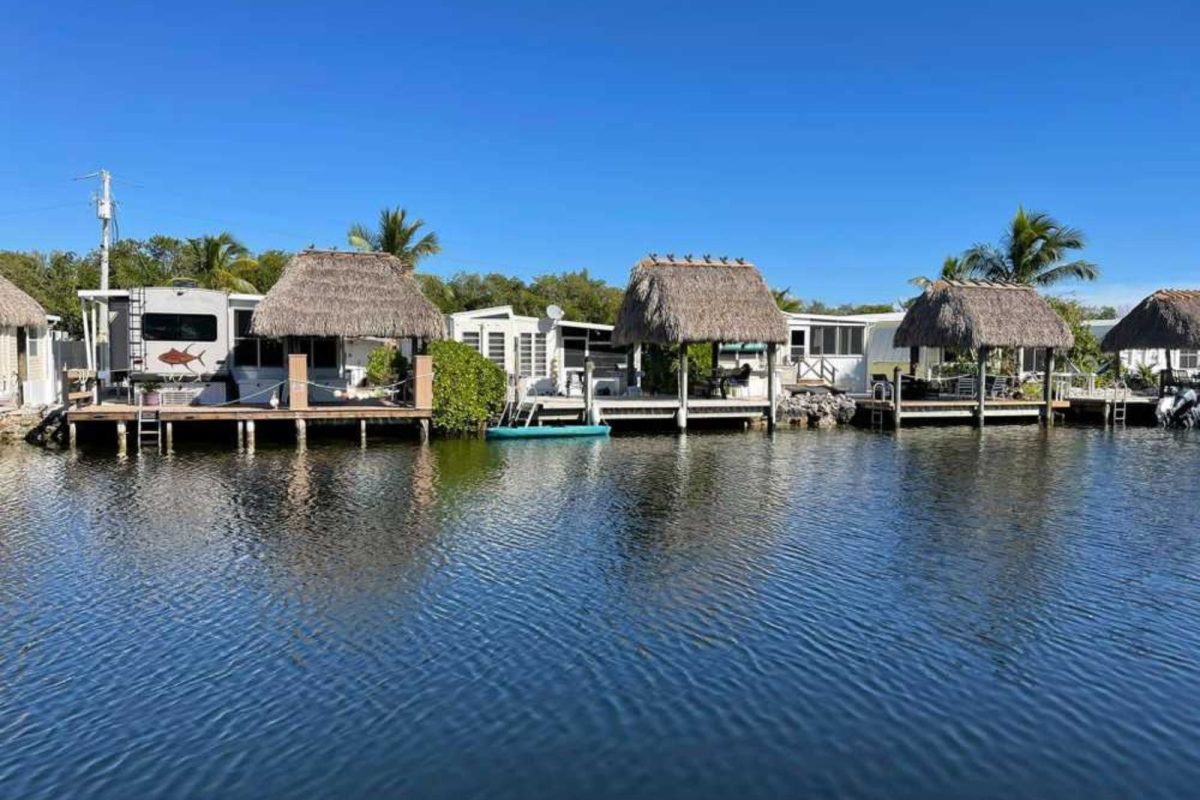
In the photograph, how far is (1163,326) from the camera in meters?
32.8

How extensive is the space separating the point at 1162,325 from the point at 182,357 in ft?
113

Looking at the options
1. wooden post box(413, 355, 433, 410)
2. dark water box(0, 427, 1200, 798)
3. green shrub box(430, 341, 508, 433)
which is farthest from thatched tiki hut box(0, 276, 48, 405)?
green shrub box(430, 341, 508, 433)

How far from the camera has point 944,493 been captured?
1733cm

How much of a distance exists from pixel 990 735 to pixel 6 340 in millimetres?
28697

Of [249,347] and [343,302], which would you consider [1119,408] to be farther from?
[249,347]

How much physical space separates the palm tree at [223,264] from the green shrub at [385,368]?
42.7 ft

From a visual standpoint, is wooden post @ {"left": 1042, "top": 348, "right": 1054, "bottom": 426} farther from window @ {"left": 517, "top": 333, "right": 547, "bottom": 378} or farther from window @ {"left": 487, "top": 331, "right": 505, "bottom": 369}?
window @ {"left": 487, "top": 331, "right": 505, "bottom": 369}

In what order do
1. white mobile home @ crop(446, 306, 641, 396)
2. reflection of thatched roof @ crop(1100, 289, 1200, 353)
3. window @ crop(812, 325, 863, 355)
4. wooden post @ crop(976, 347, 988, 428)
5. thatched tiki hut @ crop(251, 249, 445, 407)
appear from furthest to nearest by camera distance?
window @ crop(812, 325, 863, 355) < reflection of thatched roof @ crop(1100, 289, 1200, 353) < white mobile home @ crop(446, 306, 641, 396) < wooden post @ crop(976, 347, 988, 428) < thatched tiki hut @ crop(251, 249, 445, 407)

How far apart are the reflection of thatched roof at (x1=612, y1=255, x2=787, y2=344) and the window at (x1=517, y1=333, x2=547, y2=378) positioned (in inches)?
131

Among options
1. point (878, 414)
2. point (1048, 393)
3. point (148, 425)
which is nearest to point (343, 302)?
point (148, 425)

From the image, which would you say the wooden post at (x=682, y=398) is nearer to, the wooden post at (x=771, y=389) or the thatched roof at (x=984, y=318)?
the wooden post at (x=771, y=389)

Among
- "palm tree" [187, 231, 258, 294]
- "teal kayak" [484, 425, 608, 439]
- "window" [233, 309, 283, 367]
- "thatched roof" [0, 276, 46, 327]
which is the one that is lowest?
"teal kayak" [484, 425, 608, 439]

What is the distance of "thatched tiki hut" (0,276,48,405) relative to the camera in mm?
24312

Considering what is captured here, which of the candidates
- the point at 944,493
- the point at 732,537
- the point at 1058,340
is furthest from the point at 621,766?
the point at 1058,340
